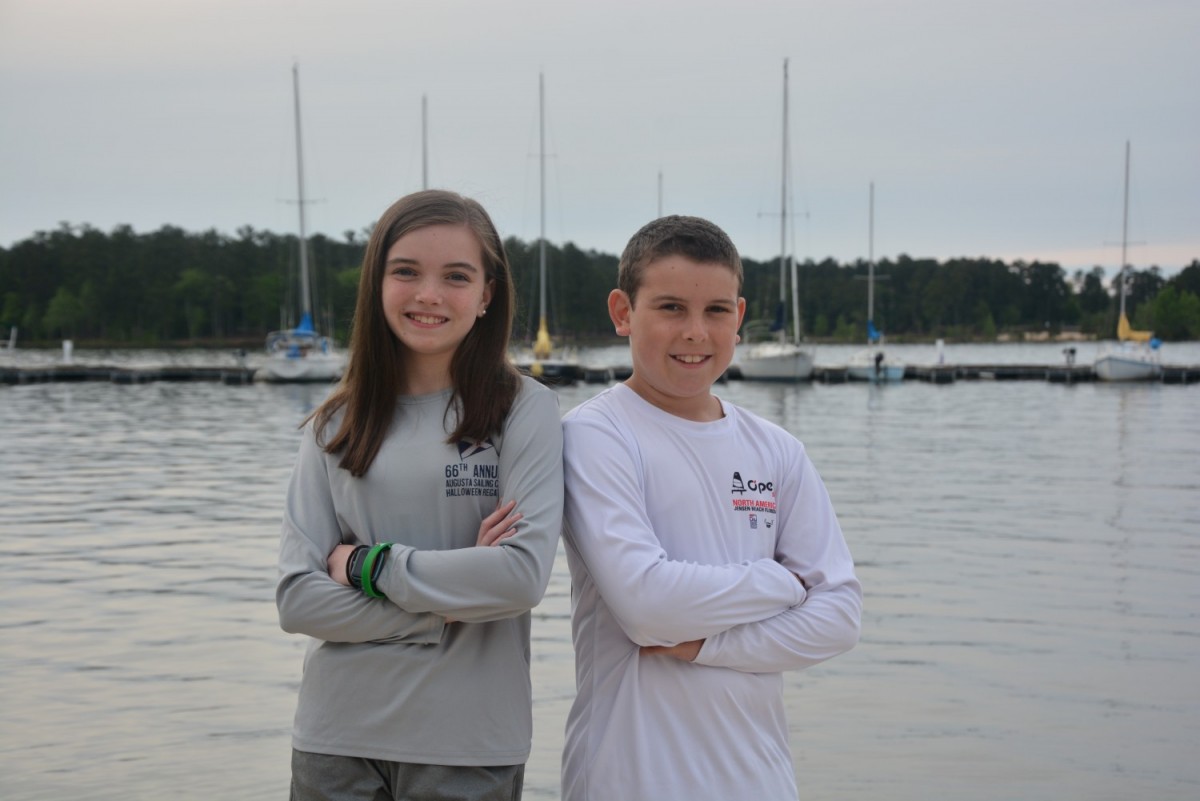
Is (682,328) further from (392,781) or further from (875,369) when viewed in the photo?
(875,369)

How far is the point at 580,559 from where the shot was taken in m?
2.99

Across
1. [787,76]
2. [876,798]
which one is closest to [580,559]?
[876,798]

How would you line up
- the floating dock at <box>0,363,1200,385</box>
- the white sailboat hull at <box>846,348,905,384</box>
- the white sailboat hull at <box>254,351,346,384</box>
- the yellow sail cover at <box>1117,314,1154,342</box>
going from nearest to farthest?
1. the white sailboat hull at <box>254,351,346,384</box>
2. the floating dock at <box>0,363,1200,385</box>
3. the white sailboat hull at <box>846,348,905,384</box>
4. the yellow sail cover at <box>1117,314,1154,342</box>

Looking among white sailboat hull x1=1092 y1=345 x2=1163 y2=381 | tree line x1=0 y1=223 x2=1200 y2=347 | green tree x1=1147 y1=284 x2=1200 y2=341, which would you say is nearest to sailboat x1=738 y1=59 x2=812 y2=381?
white sailboat hull x1=1092 y1=345 x2=1163 y2=381

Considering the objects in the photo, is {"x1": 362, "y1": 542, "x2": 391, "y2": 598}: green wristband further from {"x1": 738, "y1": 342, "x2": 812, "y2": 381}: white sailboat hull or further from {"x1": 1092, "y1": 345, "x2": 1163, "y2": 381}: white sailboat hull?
{"x1": 1092, "y1": 345, "x2": 1163, "y2": 381}: white sailboat hull

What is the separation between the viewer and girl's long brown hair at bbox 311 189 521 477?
2.86 metres

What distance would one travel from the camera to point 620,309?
3166 mm

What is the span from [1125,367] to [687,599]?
179 ft

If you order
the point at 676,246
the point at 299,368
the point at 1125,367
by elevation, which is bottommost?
the point at 1125,367

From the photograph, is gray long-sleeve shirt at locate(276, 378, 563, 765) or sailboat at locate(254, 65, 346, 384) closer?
gray long-sleeve shirt at locate(276, 378, 563, 765)

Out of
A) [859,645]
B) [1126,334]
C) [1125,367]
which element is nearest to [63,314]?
[1126,334]

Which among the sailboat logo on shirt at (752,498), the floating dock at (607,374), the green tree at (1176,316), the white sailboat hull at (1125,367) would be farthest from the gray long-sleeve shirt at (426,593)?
the green tree at (1176,316)

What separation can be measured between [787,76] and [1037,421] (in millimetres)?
26357

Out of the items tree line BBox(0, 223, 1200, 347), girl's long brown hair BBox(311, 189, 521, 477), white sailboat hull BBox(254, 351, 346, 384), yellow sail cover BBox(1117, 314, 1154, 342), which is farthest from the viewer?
tree line BBox(0, 223, 1200, 347)
